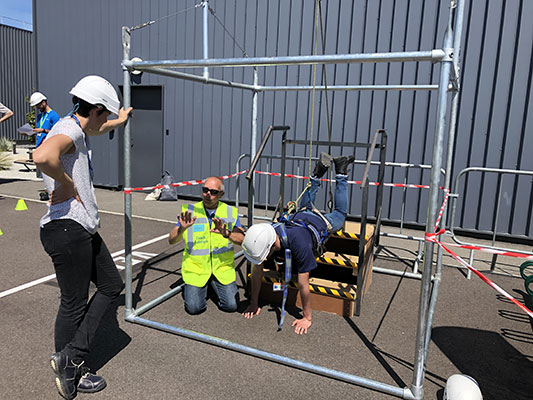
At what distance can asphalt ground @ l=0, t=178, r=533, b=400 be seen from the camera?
10.3 ft

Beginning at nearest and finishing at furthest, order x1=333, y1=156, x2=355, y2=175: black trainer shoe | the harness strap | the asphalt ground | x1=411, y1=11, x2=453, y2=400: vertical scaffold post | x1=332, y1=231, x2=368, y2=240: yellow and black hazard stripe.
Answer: x1=411, y1=11, x2=453, y2=400: vertical scaffold post
the asphalt ground
the harness strap
x1=332, y1=231, x2=368, y2=240: yellow and black hazard stripe
x1=333, y1=156, x2=355, y2=175: black trainer shoe

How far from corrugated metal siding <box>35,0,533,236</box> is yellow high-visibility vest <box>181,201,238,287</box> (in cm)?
283

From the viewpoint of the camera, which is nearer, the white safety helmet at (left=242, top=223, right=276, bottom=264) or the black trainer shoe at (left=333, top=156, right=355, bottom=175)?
the white safety helmet at (left=242, top=223, right=276, bottom=264)

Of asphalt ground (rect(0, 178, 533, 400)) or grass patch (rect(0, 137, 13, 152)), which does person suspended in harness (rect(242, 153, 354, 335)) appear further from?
grass patch (rect(0, 137, 13, 152))

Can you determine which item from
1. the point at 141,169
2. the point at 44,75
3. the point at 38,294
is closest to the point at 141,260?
the point at 38,294

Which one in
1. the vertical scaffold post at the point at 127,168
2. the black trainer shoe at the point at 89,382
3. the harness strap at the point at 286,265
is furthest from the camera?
the harness strap at the point at 286,265

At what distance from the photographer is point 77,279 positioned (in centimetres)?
288

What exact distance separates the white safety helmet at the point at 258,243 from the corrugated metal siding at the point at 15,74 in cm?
2440

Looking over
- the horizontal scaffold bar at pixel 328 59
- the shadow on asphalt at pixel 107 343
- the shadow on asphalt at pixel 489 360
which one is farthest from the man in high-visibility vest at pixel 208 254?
the shadow on asphalt at pixel 489 360

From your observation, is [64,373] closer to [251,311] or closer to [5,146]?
[251,311]

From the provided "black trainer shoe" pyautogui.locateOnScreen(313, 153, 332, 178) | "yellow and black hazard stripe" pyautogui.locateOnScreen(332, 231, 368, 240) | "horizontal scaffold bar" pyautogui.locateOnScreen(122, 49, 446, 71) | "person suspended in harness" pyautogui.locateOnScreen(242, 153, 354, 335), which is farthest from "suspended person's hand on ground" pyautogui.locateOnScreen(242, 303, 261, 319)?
"horizontal scaffold bar" pyautogui.locateOnScreen(122, 49, 446, 71)

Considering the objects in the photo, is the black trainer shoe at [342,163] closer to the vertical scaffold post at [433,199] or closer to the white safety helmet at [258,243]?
the white safety helmet at [258,243]

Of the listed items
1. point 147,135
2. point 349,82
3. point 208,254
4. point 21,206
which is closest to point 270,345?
point 208,254

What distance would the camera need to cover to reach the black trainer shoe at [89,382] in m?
3.01
